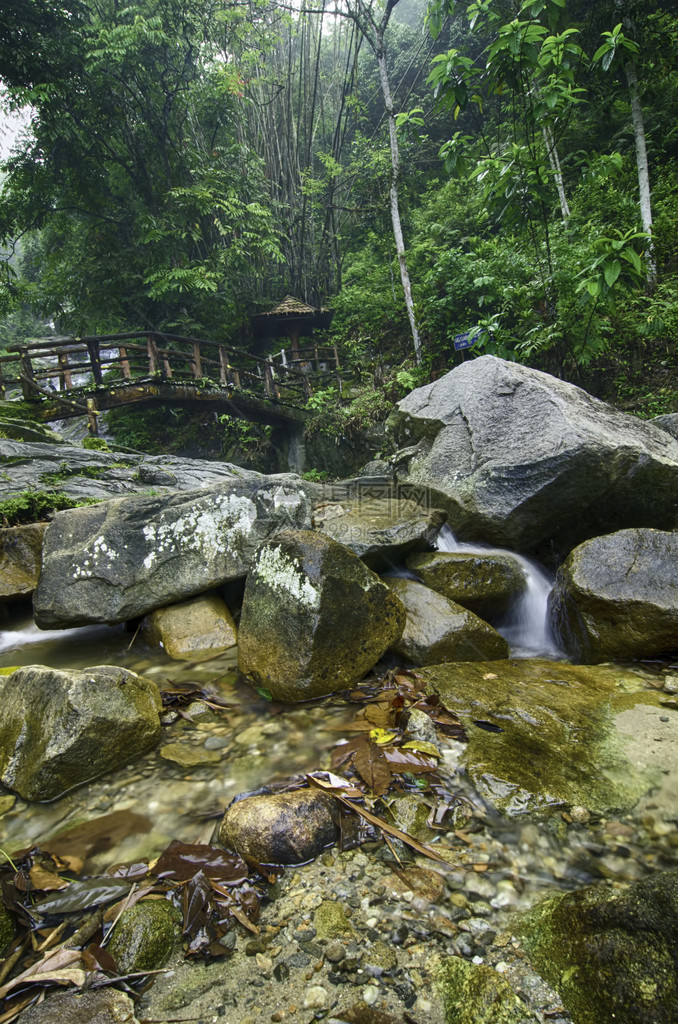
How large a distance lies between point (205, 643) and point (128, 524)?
1259 millimetres

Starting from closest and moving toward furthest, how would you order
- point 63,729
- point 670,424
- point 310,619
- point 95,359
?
1. point 63,729
2. point 310,619
3. point 670,424
4. point 95,359

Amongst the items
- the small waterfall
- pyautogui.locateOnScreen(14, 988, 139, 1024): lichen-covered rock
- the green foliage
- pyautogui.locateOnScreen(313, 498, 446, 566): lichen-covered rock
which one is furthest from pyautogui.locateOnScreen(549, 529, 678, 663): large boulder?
the green foliage

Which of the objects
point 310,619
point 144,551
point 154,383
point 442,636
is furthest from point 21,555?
point 154,383

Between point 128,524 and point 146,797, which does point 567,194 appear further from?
point 146,797

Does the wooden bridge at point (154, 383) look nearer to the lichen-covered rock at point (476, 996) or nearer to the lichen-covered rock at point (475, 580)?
the lichen-covered rock at point (475, 580)

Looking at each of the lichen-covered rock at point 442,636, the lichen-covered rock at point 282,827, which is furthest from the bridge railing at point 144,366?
the lichen-covered rock at point 282,827

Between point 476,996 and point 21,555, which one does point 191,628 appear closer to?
point 21,555

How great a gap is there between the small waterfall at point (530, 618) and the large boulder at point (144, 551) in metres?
2.16

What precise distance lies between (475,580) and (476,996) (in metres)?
3.23

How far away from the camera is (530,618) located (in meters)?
4.41

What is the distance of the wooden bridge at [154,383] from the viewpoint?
35.4 feet

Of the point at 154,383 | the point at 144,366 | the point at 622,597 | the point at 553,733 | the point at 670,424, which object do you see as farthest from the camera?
the point at 144,366

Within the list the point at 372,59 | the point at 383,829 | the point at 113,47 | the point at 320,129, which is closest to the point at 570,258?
the point at 383,829

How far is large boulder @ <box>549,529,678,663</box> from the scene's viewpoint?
335 cm
